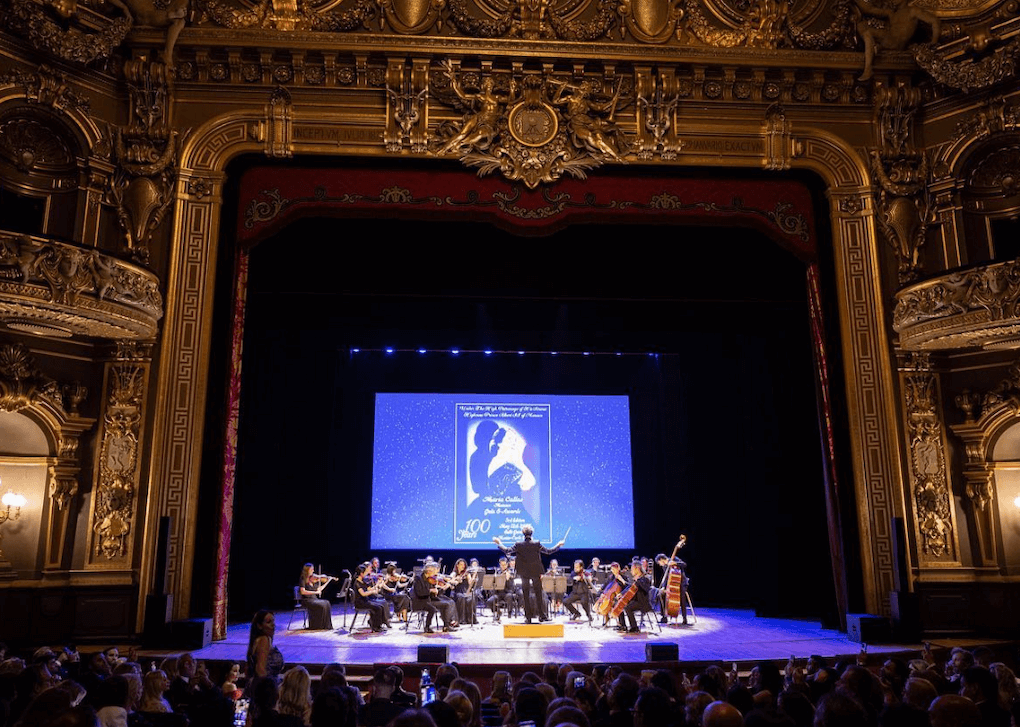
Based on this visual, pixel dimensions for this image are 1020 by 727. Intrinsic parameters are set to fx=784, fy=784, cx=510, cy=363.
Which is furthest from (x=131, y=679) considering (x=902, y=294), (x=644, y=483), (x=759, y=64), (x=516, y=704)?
(x=644, y=483)

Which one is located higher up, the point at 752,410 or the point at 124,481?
the point at 752,410

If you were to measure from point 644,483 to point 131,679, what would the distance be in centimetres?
1261

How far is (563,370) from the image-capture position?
15828 millimetres

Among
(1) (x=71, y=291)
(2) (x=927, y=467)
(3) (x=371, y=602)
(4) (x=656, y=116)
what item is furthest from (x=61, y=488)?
(2) (x=927, y=467)

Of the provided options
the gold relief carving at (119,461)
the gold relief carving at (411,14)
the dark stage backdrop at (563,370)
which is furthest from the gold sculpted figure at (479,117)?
the gold relief carving at (119,461)

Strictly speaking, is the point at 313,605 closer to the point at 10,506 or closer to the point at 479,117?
the point at 10,506

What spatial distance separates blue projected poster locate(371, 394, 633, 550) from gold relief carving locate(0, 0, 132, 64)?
767 centimetres

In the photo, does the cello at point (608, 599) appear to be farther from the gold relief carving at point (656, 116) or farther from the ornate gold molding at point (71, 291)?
the ornate gold molding at point (71, 291)

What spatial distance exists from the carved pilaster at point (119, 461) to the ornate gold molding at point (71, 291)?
23.1 inches

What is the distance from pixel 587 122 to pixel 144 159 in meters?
5.91

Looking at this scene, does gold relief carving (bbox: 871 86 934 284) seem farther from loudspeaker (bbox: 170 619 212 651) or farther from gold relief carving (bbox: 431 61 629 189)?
loudspeaker (bbox: 170 619 212 651)

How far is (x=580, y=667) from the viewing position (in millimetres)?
7691

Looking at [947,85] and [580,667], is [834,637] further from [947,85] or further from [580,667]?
[947,85]

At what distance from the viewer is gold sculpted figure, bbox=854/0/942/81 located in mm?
10672
